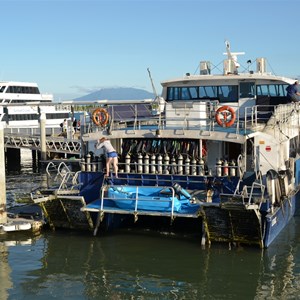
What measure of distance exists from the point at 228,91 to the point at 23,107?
37.2 metres

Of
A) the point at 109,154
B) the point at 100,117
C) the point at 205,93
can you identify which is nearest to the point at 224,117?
the point at 109,154

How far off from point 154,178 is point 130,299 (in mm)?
5294

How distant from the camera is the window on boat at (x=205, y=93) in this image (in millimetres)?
20531

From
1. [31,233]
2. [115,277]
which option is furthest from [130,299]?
[31,233]

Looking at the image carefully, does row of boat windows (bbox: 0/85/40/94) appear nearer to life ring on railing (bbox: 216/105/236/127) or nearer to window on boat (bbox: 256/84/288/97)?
window on boat (bbox: 256/84/288/97)

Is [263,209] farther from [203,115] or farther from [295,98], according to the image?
[295,98]

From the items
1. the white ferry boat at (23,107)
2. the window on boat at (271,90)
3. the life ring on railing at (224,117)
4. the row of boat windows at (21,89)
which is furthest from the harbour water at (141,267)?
the row of boat windows at (21,89)

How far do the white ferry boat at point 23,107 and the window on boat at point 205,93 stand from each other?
101 ft

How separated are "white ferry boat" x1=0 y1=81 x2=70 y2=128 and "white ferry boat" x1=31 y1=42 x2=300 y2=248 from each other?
34694 millimetres

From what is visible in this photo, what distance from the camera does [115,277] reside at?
1277cm

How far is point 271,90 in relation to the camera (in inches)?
808

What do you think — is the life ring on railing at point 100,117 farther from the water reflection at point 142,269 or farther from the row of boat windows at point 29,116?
the row of boat windows at point 29,116

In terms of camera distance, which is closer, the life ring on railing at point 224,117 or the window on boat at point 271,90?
the life ring on railing at point 224,117

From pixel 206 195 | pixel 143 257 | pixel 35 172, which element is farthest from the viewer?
pixel 35 172
